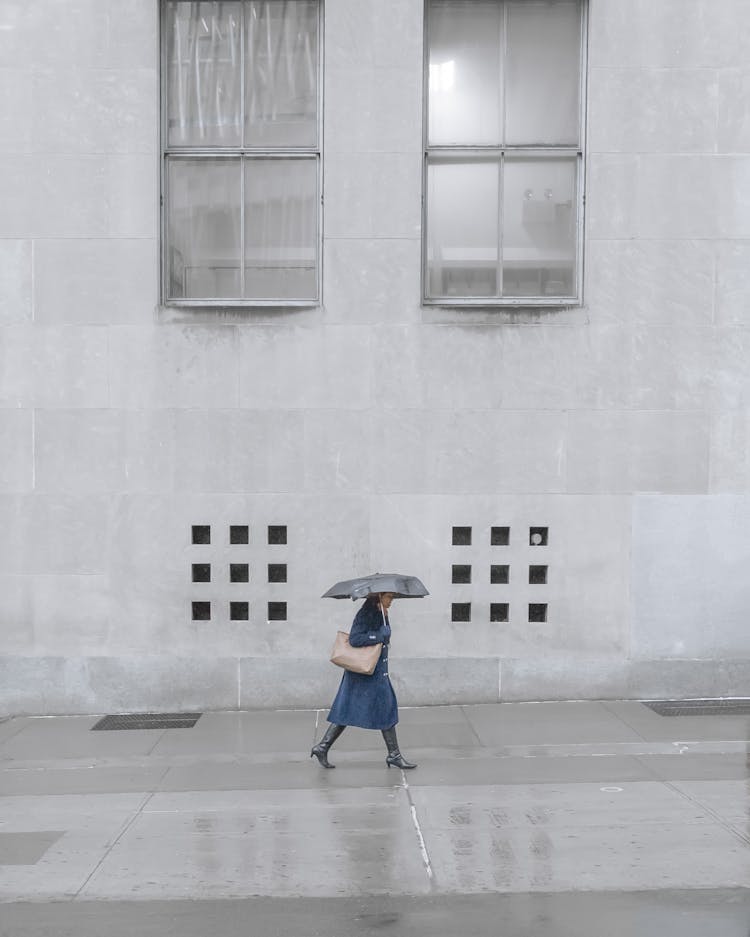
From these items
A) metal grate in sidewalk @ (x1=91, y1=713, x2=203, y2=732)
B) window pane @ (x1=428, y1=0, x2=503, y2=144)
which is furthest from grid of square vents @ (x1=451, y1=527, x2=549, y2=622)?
window pane @ (x1=428, y1=0, x2=503, y2=144)

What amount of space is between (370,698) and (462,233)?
537cm

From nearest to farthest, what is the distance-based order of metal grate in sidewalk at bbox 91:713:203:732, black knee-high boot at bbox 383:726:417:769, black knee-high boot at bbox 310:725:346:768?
black knee-high boot at bbox 383:726:417:769, black knee-high boot at bbox 310:725:346:768, metal grate in sidewalk at bbox 91:713:203:732

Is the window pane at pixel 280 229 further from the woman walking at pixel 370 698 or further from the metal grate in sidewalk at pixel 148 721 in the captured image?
the metal grate in sidewalk at pixel 148 721

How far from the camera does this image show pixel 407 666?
39.1 ft

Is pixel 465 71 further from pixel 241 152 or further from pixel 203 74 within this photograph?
pixel 203 74

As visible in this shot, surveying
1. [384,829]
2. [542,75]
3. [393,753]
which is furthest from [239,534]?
[542,75]

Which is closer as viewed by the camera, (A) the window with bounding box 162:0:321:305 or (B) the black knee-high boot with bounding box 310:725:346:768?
(B) the black knee-high boot with bounding box 310:725:346:768

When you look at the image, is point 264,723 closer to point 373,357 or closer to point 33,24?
point 373,357

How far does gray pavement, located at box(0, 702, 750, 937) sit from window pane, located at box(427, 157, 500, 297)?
15.2 ft

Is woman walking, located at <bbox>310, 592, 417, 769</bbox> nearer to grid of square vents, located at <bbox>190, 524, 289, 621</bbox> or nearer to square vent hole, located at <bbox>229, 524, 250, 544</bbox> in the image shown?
grid of square vents, located at <bbox>190, 524, 289, 621</bbox>

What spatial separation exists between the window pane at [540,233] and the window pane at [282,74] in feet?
7.50

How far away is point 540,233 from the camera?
12180 mm

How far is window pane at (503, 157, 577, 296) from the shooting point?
39.9 ft

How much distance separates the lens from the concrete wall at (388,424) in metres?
11.8
